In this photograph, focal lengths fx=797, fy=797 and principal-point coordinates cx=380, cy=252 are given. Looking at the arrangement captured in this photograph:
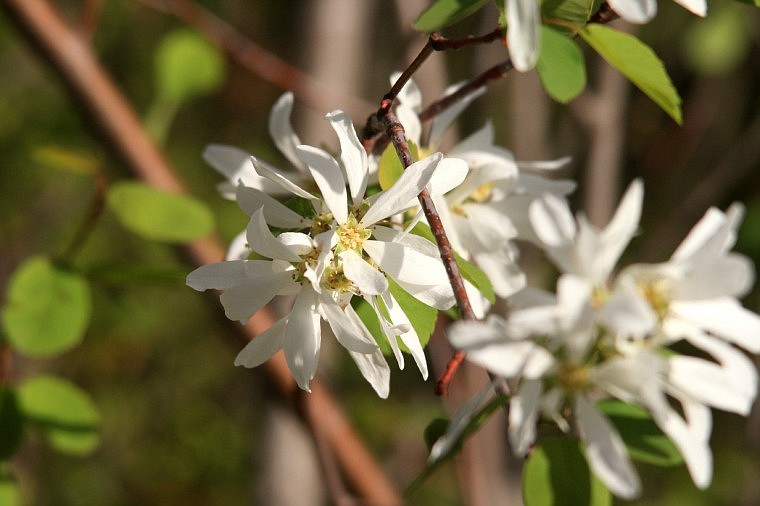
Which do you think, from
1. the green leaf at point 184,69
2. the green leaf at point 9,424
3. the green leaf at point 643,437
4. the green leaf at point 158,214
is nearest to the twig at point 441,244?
the green leaf at point 643,437

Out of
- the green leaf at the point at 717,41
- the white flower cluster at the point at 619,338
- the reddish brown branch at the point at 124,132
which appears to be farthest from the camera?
the green leaf at the point at 717,41

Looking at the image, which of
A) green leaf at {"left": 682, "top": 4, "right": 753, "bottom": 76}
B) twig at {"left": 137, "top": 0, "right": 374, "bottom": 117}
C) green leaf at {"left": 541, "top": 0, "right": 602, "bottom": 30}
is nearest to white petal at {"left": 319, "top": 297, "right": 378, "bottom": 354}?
green leaf at {"left": 541, "top": 0, "right": 602, "bottom": 30}

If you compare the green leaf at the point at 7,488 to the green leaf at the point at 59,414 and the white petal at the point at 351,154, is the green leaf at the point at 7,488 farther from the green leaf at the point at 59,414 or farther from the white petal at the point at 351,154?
the white petal at the point at 351,154

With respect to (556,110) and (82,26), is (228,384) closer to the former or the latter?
(556,110)

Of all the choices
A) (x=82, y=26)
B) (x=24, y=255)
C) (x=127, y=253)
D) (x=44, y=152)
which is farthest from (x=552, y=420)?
(x=127, y=253)

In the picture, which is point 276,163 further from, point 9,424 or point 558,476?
point 558,476

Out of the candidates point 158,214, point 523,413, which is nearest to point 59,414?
point 158,214
